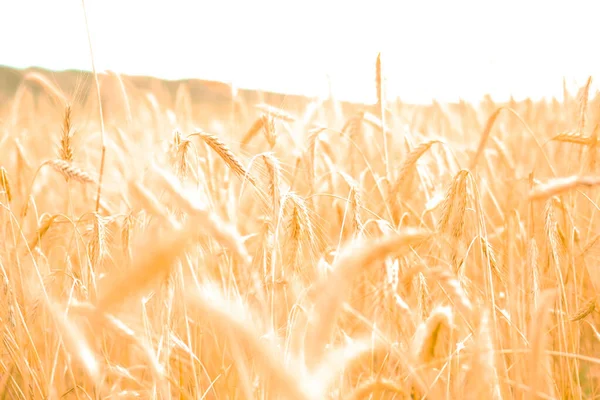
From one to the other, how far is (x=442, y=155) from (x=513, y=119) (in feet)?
9.11

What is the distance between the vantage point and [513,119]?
530 cm

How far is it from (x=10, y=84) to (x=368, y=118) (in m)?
32.2

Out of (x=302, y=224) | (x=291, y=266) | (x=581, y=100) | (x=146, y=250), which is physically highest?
(x=581, y=100)

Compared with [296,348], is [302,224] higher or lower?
higher

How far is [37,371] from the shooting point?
1.59 metres

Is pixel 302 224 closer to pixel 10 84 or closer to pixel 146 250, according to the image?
pixel 146 250

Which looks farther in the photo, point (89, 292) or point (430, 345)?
point (89, 292)

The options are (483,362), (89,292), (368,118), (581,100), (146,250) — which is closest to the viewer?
(146,250)

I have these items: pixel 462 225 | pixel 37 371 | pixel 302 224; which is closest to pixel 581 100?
pixel 462 225

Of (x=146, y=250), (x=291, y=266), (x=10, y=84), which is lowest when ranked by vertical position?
(x=291, y=266)

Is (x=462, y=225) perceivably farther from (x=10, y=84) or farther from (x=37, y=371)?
(x=10, y=84)

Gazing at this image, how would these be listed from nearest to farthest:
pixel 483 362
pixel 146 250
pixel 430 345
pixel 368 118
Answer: pixel 146 250 → pixel 483 362 → pixel 430 345 → pixel 368 118

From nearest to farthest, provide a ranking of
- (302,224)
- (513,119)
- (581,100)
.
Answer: (302,224) → (581,100) → (513,119)

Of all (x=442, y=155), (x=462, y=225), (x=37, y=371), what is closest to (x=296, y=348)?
(x=462, y=225)
